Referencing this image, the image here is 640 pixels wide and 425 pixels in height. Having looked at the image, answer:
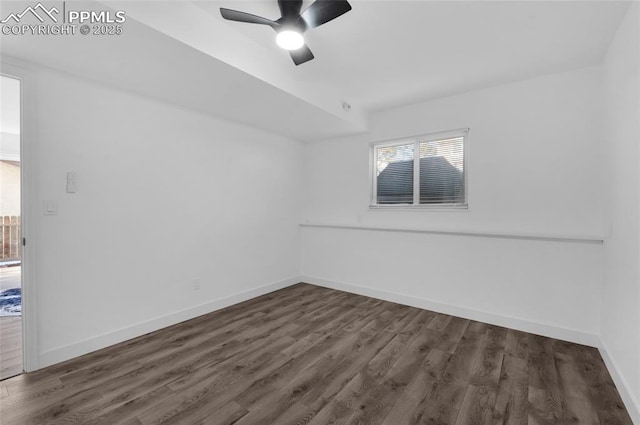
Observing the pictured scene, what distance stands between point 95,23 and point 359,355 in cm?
312

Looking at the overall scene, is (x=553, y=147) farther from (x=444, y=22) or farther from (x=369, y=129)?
(x=369, y=129)

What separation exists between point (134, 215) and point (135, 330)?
1145mm

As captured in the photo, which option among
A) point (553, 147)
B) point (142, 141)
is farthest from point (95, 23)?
point (553, 147)

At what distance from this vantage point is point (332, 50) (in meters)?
2.54

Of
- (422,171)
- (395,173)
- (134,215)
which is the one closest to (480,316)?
(422,171)

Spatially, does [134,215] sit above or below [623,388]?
above

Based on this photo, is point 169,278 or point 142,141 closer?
point 142,141

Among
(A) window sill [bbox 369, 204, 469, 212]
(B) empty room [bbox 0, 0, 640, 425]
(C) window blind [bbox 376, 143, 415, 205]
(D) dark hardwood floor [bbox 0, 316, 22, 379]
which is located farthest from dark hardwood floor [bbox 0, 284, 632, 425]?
(C) window blind [bbox 376, 143, 415, 205]

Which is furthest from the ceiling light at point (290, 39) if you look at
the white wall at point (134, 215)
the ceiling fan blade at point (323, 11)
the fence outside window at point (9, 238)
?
the fence outside window at point (9, 238)

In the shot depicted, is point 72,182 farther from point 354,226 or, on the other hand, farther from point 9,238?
point 9,238

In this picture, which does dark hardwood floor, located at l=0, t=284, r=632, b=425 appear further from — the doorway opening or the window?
the window

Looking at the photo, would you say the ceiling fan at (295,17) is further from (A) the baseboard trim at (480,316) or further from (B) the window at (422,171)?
(A) the baseboard trim at (480,316)

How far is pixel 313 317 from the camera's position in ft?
10.8

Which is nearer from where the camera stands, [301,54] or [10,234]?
[301,54]
